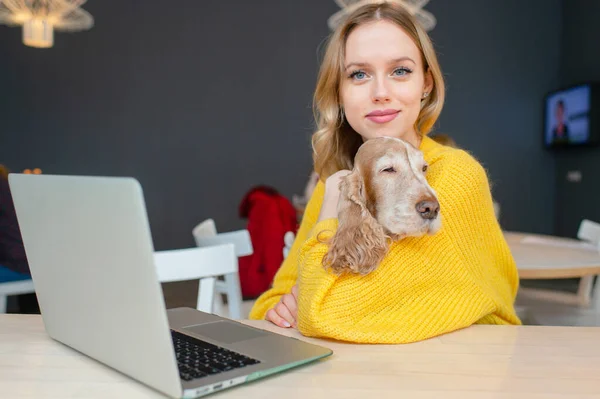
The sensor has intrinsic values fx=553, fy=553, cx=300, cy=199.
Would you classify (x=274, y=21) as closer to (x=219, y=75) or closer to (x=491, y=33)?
(x=219, y=75)

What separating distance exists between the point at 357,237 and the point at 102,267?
45cm

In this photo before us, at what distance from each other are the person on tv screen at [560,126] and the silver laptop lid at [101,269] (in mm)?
6529

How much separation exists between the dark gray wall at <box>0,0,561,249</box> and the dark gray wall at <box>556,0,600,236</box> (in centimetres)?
19

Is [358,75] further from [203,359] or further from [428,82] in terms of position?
[203,359]

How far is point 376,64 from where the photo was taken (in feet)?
4.17

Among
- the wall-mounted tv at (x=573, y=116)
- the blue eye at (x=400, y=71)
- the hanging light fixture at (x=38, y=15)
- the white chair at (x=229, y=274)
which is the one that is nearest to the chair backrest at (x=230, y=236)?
→ the white chair at (x=229, y=274)

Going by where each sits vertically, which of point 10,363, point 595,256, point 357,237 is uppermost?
point 357,237

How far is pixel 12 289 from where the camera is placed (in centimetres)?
267

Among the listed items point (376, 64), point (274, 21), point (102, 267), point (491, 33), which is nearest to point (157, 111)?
point (274, 21)

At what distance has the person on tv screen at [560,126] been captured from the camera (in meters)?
6.43

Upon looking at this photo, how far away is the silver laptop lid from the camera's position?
26.5 inches

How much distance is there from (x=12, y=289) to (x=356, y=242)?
7.44 ft

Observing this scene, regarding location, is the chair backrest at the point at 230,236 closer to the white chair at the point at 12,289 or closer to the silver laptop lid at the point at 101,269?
the white chair at the point at 12,289

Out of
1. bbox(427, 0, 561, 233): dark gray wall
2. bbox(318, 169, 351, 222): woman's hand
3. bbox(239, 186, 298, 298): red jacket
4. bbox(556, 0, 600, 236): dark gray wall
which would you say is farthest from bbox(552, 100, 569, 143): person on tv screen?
bbox(318, 169, 351, 222): woman's hand
